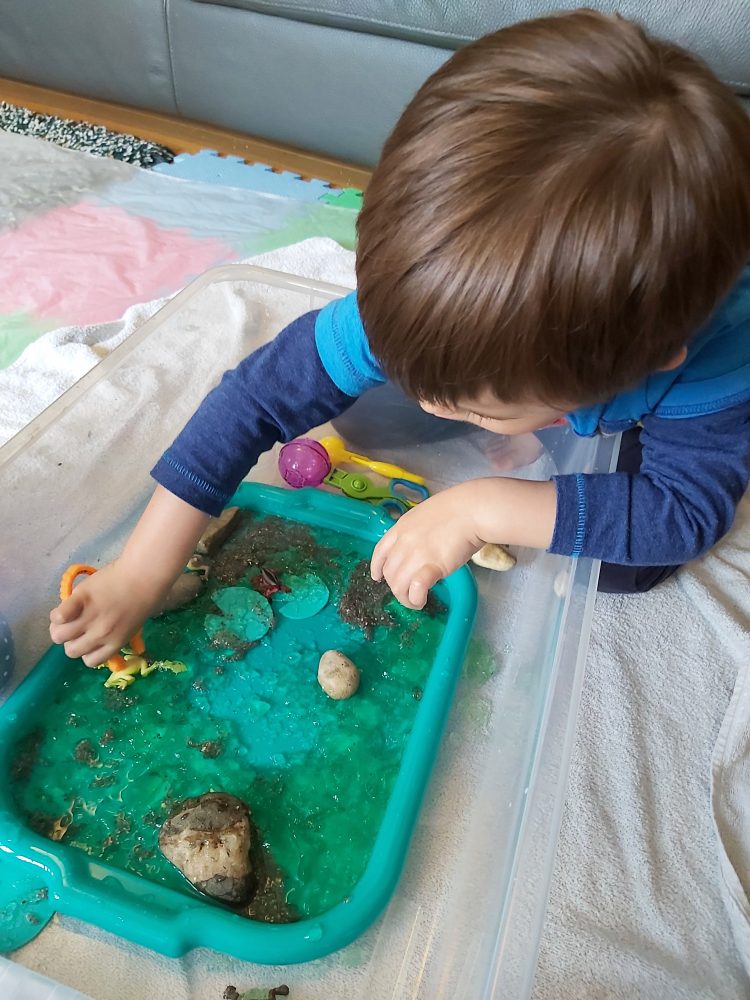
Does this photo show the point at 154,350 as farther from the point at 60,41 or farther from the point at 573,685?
the point at 60,41

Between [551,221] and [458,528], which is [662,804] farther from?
[551,221]

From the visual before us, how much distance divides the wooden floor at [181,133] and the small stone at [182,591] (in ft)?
2.89

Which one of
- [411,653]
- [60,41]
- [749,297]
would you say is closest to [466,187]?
[749,297]

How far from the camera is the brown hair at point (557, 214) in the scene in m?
0.36

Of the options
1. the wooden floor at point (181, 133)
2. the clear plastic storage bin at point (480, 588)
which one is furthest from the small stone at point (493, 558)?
the wooden floor at point (181, 133)

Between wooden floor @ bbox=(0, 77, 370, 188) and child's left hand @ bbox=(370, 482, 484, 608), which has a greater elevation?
child's left hand @ bbox=(370, 482, 484, 608)

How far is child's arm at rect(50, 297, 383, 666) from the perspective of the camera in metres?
0.61

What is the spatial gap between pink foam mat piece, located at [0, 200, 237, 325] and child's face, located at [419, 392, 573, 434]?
65 cm

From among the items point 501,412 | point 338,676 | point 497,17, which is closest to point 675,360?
point 501,412

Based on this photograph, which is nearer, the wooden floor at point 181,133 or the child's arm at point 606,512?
the child's arm at point 606,512

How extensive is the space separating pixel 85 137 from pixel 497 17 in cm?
70

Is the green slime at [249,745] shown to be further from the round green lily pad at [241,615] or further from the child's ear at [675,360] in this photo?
the child's ear at [675,360]

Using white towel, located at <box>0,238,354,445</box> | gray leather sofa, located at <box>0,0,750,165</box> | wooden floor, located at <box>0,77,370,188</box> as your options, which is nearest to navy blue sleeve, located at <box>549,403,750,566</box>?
white towel, located at <box>0,238,354,445</box>

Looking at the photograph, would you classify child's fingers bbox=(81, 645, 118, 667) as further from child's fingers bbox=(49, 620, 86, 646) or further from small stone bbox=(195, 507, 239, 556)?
small stone bbox=(195, 507, 239, 556)
